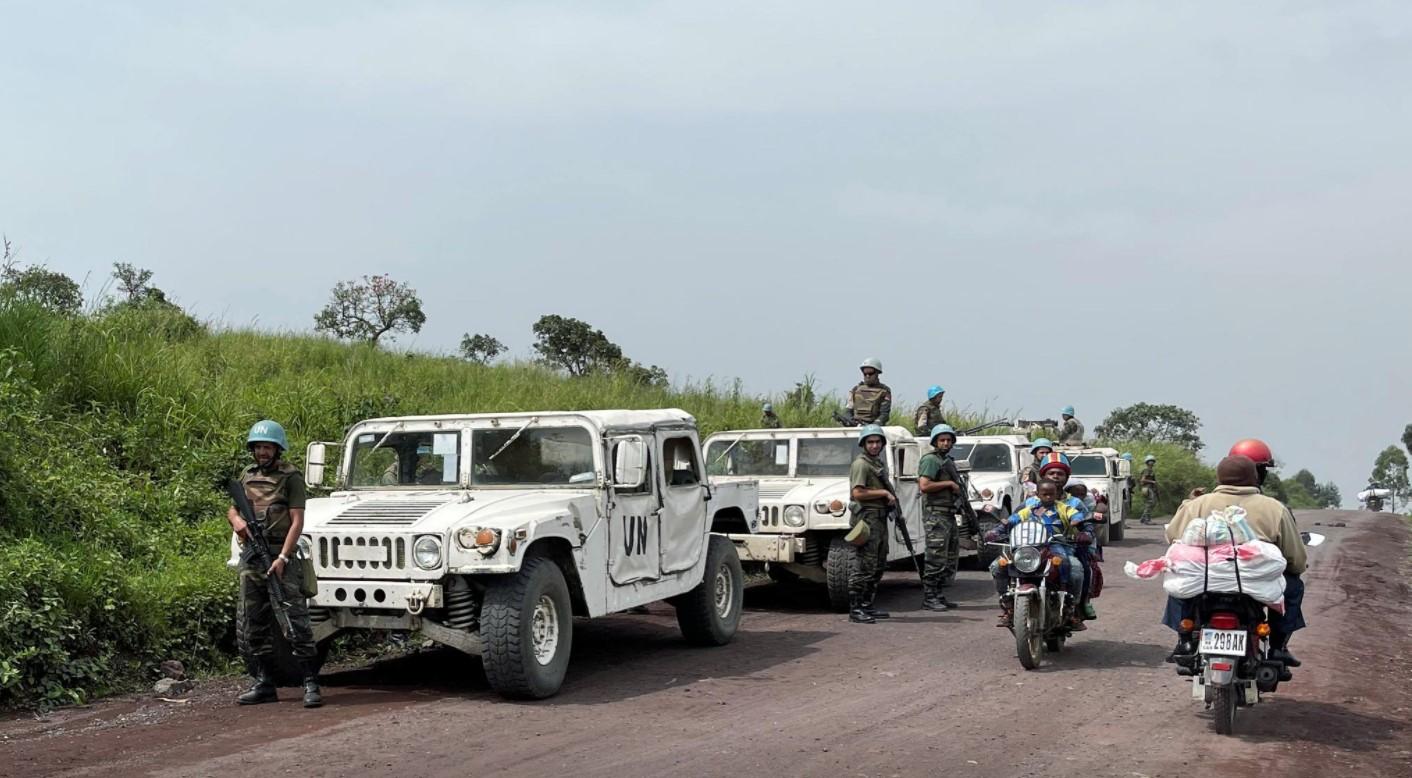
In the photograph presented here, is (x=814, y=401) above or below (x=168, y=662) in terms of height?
above

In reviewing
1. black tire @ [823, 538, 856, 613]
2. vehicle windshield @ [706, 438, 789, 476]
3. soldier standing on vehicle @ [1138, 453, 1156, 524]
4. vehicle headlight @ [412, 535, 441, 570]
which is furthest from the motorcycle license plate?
soldier standing on vehicle @ [1138, 453, 1156, 524]

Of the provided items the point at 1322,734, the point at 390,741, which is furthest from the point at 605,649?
the point at 1322,734

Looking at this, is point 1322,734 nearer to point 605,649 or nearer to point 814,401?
point 605,649

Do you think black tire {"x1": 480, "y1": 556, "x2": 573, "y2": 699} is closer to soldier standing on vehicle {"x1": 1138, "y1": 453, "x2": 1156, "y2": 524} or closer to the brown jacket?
the brown jacket

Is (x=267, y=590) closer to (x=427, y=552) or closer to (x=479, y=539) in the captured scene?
(x=427, y=552)

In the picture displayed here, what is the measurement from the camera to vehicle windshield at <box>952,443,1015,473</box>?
60.8 feet

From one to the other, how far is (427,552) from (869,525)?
16.7ft

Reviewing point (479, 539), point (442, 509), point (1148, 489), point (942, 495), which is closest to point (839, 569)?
point (942, 495)

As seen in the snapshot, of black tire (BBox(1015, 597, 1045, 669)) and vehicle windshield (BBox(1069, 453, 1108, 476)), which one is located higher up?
vehicle windshield (BBox(1069, 453, 1108, 476))

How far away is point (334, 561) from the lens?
27.0 ft

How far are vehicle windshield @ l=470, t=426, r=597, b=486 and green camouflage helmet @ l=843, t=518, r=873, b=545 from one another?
3482 millimetres

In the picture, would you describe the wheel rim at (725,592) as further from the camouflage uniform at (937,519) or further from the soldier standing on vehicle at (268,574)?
the soldier standing on vehicle at (268,574)

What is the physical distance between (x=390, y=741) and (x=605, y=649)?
3.65 m

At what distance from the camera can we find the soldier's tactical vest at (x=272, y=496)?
26.5 feet
